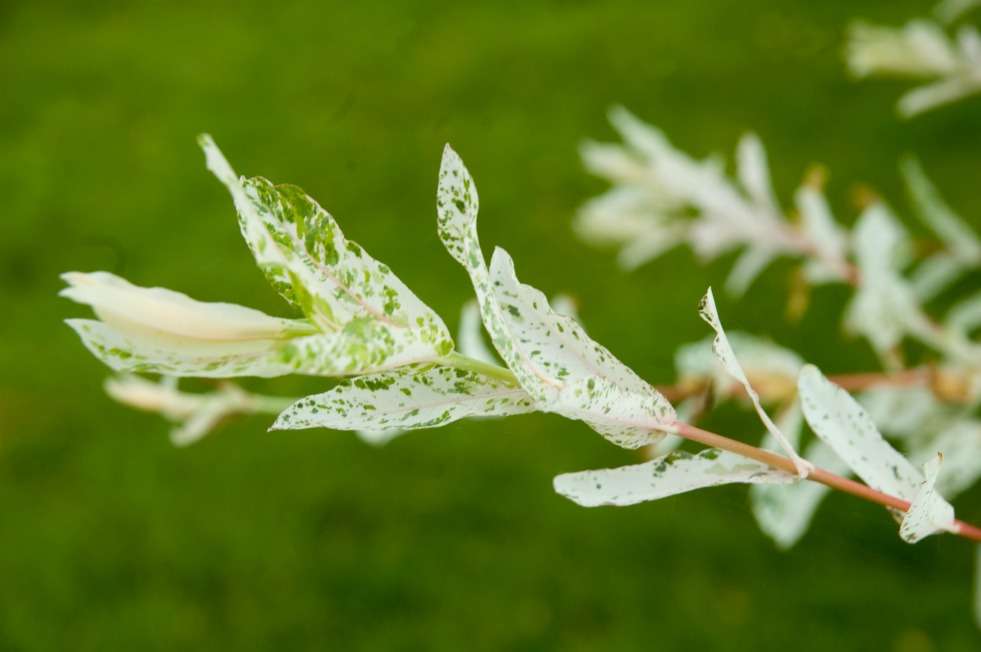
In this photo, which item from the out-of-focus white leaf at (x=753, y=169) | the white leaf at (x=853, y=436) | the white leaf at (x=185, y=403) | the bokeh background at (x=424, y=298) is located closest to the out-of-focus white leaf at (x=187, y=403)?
the white leaf at (x=185, y=403)

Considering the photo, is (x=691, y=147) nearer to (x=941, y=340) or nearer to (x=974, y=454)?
(x=941, y=340)

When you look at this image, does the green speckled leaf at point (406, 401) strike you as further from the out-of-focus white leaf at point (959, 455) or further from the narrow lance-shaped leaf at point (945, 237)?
the narrow lance-shaped leaf at point (945, 237)

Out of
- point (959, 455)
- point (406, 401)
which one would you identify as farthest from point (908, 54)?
point (406, 401)

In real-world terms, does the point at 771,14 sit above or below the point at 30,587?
above

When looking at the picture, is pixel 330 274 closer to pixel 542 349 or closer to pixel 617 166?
pixel 542 349

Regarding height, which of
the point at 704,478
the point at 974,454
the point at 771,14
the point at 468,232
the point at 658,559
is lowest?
the point at 658,559

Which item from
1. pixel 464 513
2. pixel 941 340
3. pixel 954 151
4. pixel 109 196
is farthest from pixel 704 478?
pixel 109 196

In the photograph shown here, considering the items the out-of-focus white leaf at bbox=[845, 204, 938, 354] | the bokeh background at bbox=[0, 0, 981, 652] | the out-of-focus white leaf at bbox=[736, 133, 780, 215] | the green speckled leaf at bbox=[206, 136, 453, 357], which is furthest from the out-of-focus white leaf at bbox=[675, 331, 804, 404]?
the bokeh background at bbox=[0, 0, 981, 652]
